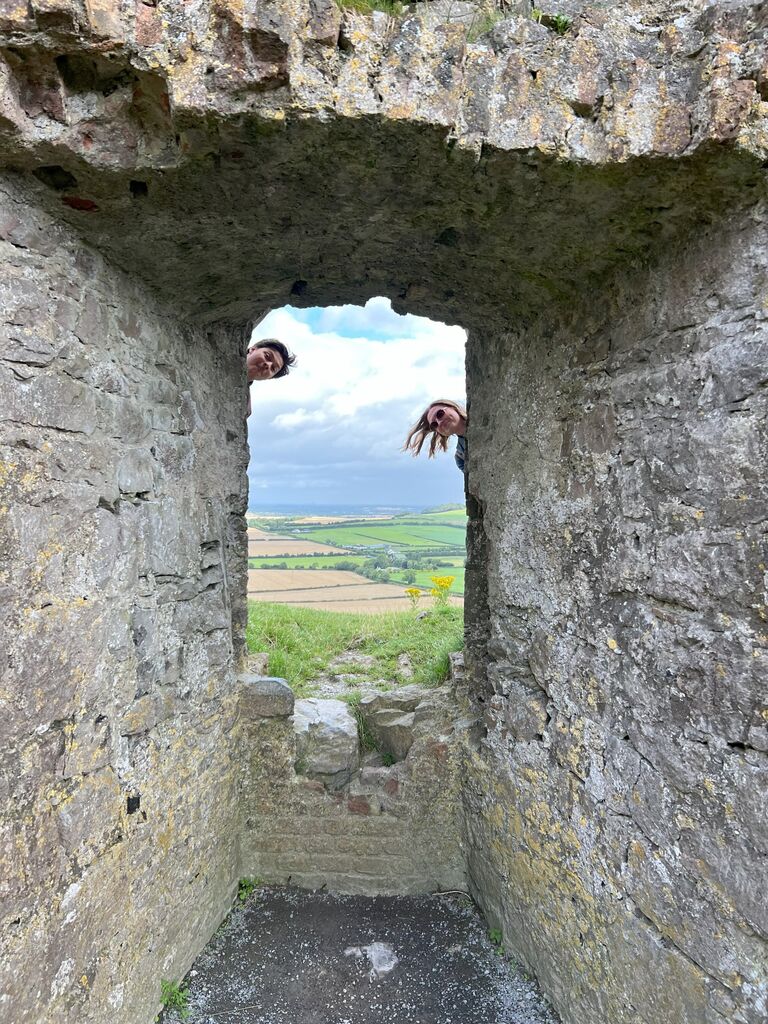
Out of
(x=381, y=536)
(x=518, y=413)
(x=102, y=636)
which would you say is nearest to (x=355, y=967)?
(x=102, y=636)

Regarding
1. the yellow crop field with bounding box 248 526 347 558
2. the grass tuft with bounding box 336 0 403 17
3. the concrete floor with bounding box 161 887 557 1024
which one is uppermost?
the grass tuft with bounding box 336 0 403 17

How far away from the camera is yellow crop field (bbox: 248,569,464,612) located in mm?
6996

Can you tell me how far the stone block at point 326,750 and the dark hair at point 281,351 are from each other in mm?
2293

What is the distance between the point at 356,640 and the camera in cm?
520

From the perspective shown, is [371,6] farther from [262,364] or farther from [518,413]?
[262,364]

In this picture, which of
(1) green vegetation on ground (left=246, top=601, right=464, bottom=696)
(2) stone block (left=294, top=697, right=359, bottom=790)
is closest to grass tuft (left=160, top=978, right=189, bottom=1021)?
Answer: (2) stone block (left=294, top=697, right=359, bottom=790)

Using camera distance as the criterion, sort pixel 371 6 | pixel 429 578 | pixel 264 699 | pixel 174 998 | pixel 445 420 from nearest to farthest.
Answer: pixel 371 6, pixel 174 998, pixel 264 699, pixel 445 420, pixel 429 578

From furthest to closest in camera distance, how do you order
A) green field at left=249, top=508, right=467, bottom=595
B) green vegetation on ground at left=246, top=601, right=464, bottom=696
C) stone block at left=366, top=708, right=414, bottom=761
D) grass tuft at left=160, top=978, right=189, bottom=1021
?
green field at left=249, top=508, right=467, bottom=595 → green vegetation on ground at left=246, top=601, right=464, bottom=696 → stone block at left=366, top=708, right=414, bottom=761 → grass tuft at left=160, top=978, right=189, bottom=1021

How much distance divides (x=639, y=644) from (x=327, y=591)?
6755mm

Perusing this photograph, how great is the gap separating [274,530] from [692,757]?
919 cm

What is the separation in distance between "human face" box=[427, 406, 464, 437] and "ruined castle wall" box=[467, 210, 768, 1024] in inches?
26.9

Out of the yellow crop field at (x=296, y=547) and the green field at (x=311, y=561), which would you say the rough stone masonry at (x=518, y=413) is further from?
the green field at (x=311, y=561)

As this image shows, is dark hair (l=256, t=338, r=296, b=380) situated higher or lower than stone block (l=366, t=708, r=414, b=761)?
higher

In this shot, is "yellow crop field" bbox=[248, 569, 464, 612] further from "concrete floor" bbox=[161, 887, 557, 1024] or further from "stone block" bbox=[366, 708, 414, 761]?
"concrete floor" bbox=[161, 887, 557, 1024]
